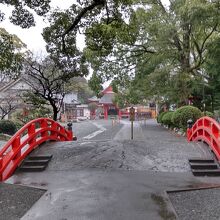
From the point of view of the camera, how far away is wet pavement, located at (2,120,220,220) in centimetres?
501

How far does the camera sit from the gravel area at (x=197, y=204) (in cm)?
481

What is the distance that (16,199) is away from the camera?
18.8 feet

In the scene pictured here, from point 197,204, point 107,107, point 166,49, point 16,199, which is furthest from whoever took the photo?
point 107,107

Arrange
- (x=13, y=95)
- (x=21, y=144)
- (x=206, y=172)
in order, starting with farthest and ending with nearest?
1. (x=13, y=95)
2. (x=21, y=144)
3. (x=206, y=172)

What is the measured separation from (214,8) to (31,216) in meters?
14.2

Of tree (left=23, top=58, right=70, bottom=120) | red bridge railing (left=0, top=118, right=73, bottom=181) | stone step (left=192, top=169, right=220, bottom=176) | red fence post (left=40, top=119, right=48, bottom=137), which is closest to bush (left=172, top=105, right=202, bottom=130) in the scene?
tree (left=23, top=58, right=70, bottom=120)

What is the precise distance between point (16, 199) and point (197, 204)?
Result: 10.2ft

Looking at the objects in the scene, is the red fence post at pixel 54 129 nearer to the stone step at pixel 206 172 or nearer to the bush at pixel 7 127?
the stone step at pixel 206 172

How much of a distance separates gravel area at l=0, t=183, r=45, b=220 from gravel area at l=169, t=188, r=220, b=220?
2437 millimetres

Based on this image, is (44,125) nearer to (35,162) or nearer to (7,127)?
(35,162)

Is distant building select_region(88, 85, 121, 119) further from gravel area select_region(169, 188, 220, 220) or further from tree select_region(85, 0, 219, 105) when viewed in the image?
gravel area select_region(169, 188, 220, 220)

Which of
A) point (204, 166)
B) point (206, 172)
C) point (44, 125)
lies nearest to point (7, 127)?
point (44, 125)

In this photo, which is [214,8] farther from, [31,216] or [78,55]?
[31,216]

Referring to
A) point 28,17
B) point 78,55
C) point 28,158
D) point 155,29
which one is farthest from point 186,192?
point 155,29
